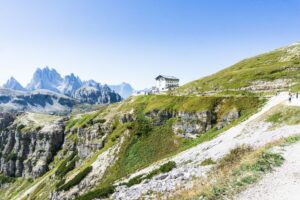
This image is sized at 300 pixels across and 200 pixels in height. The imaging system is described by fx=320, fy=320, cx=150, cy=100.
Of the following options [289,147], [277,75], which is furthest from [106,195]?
[277,75]

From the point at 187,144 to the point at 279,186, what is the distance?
2585 inches

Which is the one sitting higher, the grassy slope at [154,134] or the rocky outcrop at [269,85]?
the rocky outcrop at [269,85]

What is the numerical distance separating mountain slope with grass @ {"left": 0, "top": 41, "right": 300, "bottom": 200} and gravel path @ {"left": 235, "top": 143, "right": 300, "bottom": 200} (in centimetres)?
76

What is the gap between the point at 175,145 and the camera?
95.8 metres

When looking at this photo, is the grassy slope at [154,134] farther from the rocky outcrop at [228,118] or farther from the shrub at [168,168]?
the shrub at [168,168]

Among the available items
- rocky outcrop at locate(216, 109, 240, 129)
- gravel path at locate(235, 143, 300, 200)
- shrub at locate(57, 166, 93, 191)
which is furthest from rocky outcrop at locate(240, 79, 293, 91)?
gravel path at locate(235, 143, 300, 200)

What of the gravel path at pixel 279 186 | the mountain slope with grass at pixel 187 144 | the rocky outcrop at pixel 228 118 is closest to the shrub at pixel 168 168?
the mountain slope with grass at pixel 187 144

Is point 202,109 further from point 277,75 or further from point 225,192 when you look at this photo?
point 225,192

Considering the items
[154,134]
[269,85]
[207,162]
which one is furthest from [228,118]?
[207,162]

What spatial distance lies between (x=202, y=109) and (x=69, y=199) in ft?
165

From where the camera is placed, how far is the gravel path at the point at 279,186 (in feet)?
71.4

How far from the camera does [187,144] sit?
88.6 meters

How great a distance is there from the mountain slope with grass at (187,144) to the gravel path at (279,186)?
0.76 metres

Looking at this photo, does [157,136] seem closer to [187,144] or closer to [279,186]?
[187,144]
